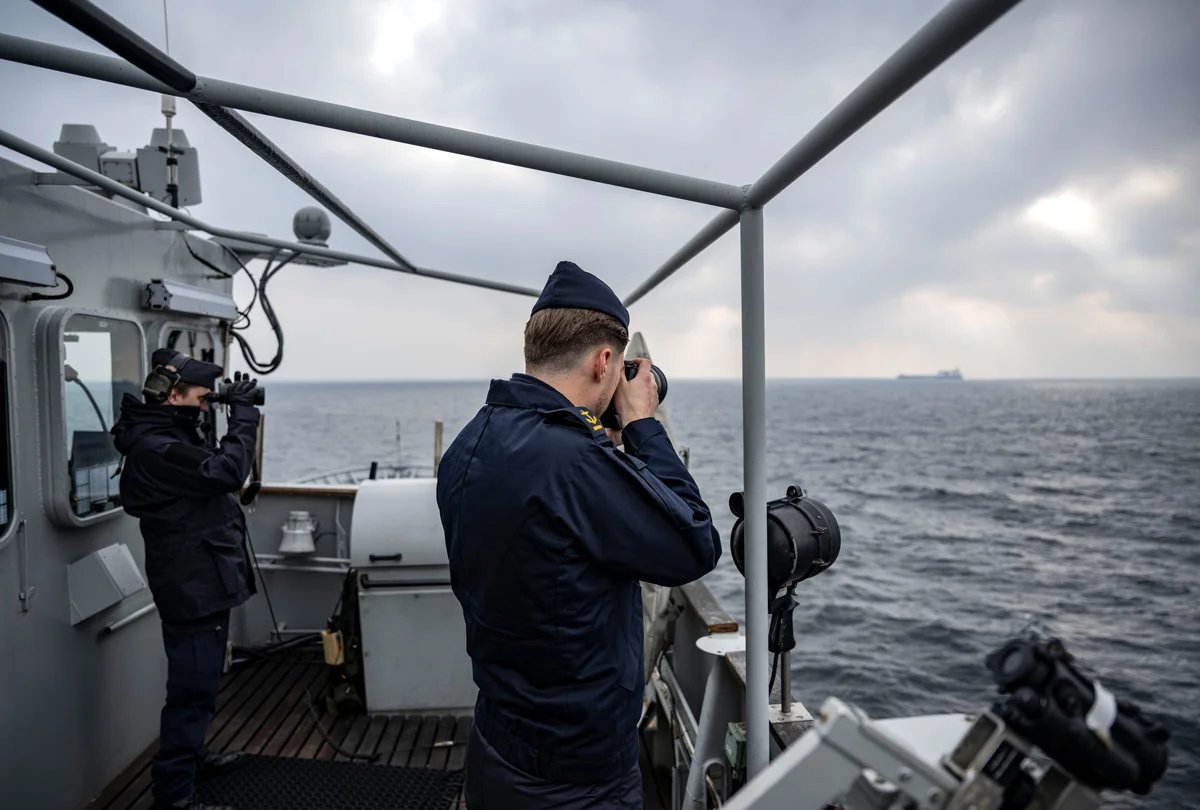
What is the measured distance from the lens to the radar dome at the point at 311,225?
3.80 meters

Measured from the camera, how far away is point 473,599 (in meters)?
1.51

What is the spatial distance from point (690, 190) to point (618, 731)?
Answer: 1.09m

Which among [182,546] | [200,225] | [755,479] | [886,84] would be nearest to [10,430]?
[182,546]

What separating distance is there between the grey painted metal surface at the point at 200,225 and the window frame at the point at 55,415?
57 centimetres

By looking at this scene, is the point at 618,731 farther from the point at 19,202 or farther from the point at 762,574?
the point at 19,202

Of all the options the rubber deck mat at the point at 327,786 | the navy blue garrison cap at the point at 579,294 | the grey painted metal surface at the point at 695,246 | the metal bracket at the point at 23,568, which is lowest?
the rubber deck mat at the point at 327,786

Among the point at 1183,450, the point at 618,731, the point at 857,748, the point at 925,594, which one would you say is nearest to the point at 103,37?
the point at 857,748

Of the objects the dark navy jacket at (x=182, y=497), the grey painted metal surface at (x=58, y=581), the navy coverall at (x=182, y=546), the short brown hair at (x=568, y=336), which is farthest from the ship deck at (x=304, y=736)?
the short brown hair at (x=568, y=336)

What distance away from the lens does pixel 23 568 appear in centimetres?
275

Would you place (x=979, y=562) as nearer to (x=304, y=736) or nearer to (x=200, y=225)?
(x=304, y=736)

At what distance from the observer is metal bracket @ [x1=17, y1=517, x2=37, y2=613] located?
2730 millimetres

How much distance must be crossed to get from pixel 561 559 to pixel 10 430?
8.33 ft

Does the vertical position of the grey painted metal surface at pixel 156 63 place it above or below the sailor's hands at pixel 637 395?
above

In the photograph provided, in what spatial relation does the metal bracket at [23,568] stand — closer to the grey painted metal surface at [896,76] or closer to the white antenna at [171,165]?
the white antenna at [171,165]
